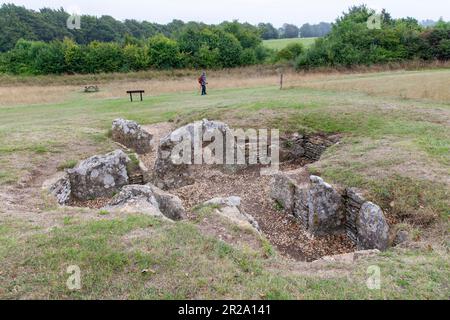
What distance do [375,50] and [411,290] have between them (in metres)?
37.2

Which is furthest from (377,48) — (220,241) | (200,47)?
(220,241)

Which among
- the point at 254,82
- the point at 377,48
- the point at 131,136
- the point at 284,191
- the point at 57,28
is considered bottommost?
the point at 284,191

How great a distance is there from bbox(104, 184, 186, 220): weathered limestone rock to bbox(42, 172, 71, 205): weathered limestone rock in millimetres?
1912

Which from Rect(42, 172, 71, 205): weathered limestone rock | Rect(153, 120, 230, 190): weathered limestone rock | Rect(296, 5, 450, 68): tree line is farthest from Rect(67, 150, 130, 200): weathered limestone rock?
Rect(296, 5, 450, 68): tree line

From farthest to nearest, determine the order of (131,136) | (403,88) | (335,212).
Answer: (403,88)
(131,136)
(335,212)

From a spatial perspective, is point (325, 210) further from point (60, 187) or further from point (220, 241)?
point (60, 187)

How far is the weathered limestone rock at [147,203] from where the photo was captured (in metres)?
7.02

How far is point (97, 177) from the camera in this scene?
9.35 meters

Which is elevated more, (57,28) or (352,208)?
(57,28)

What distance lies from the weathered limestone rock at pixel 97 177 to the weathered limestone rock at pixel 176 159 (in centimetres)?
111

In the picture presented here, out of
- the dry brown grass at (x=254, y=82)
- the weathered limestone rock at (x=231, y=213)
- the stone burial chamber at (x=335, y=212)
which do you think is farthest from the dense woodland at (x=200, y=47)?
the weathered limestone rock at (x=231, y=213)

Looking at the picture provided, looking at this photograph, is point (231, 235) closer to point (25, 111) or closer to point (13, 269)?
point (13, 269)

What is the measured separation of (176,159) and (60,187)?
311 cm

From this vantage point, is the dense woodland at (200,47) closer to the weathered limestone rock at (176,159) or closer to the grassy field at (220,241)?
the grassy field at (220,241)
